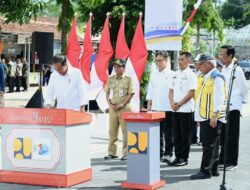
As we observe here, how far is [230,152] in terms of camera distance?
9.77 metres

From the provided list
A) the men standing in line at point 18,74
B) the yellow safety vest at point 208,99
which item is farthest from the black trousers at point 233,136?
the men standing in line at point 18,74

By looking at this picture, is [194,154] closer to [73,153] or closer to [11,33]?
[73,153]

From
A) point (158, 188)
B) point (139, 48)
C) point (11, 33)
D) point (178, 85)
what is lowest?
point (158, 188)

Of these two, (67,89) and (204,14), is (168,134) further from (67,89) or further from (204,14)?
(204,14)

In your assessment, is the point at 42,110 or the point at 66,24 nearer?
the point at 42,110

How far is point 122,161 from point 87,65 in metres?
5.52

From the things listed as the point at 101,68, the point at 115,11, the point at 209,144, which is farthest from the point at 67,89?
the point at 115,11

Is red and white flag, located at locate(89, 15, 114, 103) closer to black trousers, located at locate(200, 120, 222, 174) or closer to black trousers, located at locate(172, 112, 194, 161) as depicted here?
black trousers, located at locate(172, 112, 194, 161)

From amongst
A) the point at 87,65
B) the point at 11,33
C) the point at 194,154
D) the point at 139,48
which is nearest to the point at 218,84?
the point at 194,154

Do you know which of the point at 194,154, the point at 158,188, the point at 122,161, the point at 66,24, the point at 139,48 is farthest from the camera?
the point at 66,24

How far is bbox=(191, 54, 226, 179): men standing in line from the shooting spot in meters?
8.75

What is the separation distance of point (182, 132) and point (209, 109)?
4.42 feet

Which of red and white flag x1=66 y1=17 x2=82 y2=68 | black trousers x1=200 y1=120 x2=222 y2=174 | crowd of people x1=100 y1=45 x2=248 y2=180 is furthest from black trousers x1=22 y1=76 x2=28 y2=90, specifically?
black trousers x1=200 y1=120 x2=222 y2=174

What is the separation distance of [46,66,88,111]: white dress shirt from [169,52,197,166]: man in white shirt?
5.54 ft
